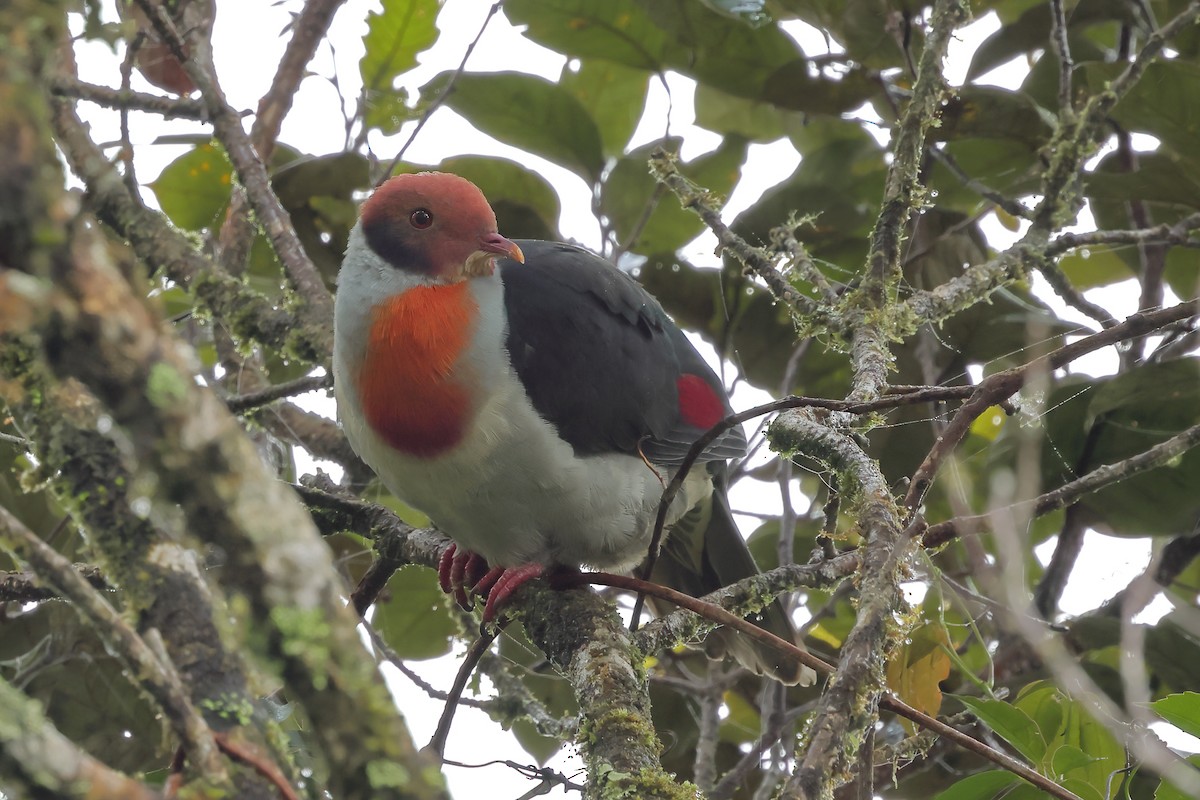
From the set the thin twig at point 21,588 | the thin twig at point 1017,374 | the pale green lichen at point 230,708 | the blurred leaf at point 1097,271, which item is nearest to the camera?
the pale green lichen at point 230,708

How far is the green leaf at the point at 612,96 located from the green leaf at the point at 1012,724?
83.2 inches

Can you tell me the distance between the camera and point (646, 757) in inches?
61.2

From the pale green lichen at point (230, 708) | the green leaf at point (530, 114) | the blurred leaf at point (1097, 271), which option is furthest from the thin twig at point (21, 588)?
the blurred leaf at point (1097, 271)

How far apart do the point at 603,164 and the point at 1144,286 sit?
1.38 m

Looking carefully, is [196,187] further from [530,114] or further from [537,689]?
[537,689]

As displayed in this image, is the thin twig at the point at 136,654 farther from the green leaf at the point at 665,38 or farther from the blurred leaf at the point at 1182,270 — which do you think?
the blurred leaf at the point at 1182,270

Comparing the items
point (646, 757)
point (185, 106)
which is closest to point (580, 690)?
point (646, 757)

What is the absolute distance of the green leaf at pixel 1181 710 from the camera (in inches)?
54.4

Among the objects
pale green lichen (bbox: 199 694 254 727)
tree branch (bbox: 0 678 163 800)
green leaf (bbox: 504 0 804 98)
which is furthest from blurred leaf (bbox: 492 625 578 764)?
tree branch (bbox: 0 678 163 800)

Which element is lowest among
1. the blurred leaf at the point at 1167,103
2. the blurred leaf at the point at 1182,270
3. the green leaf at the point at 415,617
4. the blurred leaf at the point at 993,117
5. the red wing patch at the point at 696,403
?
the green leaf at the point at 415,617

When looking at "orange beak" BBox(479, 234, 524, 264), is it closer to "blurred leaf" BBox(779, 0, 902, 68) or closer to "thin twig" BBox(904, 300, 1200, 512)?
"blurred leaf" BBox(779, 0, 902, 68)

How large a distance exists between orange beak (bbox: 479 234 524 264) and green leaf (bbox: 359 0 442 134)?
3.05 feet

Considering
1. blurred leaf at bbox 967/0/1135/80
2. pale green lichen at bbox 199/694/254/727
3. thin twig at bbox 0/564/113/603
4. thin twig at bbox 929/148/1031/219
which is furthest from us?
A: blurred leaf at bbox 967/0/1135/80

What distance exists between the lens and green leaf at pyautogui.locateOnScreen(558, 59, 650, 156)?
3.31 meters
